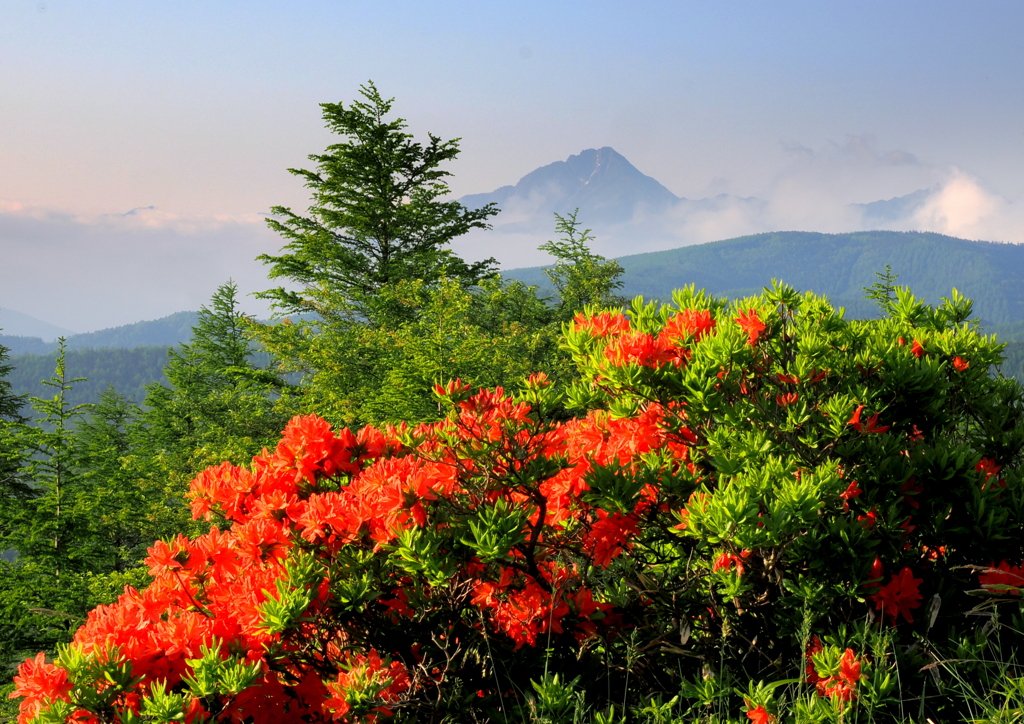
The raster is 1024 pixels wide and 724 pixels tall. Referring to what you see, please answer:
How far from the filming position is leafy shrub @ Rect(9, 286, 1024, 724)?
2.05m

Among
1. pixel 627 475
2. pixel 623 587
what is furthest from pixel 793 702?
pixel 627 475

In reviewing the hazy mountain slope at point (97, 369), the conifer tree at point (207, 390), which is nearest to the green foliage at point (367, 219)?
the conifer tree at point (207, 390)

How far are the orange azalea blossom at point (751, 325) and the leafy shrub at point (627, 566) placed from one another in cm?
2

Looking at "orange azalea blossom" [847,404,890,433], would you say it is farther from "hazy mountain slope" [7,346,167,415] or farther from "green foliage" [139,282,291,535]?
"hazy mountain slope" [7,346,167,415]

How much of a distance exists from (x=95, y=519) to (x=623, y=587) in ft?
55.2

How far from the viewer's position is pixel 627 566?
2436 millimetres

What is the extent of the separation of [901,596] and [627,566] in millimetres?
995

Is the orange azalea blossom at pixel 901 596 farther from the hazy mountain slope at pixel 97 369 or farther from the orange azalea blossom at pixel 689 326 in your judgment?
the hazy mountain slope at pixel 97 369

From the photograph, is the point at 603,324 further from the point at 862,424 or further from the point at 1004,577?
the point at 1004,577

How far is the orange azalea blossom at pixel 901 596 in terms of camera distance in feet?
7.68

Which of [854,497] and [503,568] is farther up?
[854,497]

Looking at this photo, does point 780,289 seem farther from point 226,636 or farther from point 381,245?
point 381,245

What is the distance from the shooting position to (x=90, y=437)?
93.4ft

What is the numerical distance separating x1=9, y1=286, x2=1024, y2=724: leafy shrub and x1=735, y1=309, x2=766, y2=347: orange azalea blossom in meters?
0.02
